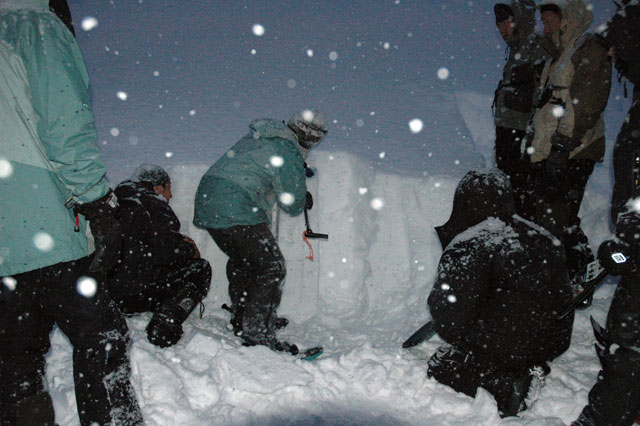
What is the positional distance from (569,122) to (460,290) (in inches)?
62.8

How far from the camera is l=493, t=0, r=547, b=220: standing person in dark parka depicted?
343 cm

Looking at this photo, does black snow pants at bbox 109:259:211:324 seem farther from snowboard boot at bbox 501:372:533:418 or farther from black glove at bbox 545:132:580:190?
black glove at bbox 545:132:580:190

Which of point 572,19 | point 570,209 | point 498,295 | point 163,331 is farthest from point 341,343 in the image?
point 572,19

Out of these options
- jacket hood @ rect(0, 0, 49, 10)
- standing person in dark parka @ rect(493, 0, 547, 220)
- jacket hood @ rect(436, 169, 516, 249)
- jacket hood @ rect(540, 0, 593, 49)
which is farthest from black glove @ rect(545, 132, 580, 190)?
jacket hood @ rect(0, 0, 49, 10)

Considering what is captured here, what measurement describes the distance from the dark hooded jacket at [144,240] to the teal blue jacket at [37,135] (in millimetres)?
1043

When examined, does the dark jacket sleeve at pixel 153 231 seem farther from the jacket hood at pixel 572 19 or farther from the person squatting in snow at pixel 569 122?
the jacket hood at pixel 572 19

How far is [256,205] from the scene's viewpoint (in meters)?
2.92

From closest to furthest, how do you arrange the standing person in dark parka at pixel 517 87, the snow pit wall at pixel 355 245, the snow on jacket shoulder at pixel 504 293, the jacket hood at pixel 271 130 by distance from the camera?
the snow on jacket shoulder at pixel 504 293 → the jacket hood at pixel 271 130 → the standing person in dark parka at pixel 517 87 → the snow pit wall at pixel 355 245

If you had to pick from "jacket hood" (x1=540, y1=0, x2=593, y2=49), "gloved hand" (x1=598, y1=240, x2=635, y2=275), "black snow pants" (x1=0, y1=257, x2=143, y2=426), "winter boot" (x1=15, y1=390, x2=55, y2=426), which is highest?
"jacket hood" (x1=540, y1=0, x2=593, y2=49)

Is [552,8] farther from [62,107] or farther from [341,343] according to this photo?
[62,107]

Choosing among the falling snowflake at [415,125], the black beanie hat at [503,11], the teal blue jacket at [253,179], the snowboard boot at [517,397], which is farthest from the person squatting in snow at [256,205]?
the falling snowflake at [415,125]

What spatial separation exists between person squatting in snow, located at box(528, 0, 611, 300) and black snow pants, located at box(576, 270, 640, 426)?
1.16 m

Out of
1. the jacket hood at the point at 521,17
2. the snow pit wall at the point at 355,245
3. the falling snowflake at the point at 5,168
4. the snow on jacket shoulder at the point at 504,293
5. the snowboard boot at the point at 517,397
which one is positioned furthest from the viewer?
the snow pit wall at the point at 355,245

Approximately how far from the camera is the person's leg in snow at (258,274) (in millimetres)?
2838
